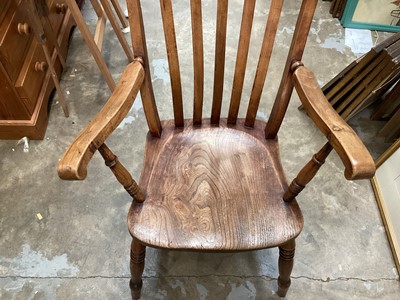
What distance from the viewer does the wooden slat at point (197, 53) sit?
2.97 feet

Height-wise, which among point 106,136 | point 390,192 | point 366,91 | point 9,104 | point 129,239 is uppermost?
point 106,136

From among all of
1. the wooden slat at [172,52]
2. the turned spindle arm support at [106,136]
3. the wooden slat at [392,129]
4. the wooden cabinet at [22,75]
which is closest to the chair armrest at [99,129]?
the turned spindle arm support at [106,136]

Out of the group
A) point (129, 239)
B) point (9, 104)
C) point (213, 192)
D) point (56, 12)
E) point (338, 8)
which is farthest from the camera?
point (338, 8)

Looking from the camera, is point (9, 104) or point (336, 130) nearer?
point (336, 130)

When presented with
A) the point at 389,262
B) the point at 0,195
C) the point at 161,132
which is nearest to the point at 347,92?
the point at 389,262

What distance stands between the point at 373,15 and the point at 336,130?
1644 mm

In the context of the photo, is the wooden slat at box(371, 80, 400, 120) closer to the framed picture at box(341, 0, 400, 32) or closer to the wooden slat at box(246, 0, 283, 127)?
the framed picture at box(341, 0, 400, 32)

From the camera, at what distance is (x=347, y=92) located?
1646mm

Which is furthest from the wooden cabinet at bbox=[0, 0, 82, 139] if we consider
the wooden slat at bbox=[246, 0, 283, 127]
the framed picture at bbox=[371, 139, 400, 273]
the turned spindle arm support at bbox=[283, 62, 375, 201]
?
the framed picture at bbox=[371, 139, 400, 273]

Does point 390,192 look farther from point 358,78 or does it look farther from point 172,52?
point 172,52

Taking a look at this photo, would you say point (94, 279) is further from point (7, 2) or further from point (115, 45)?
point (115, 45)

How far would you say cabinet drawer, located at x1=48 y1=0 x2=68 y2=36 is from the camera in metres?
1.73

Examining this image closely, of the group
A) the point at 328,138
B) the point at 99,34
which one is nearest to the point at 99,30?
the point at 99,34

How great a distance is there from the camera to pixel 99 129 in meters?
0.77
